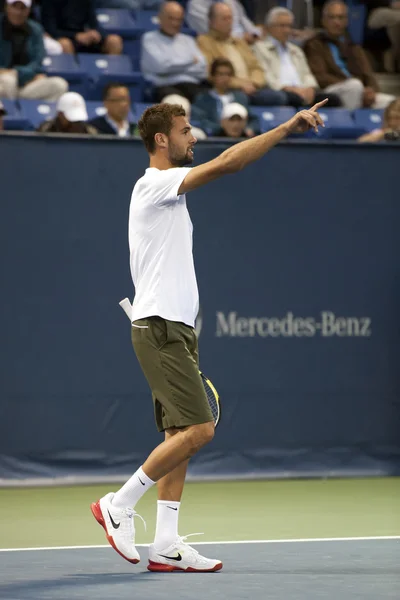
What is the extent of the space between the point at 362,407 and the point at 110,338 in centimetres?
189

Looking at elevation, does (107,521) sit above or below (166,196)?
below

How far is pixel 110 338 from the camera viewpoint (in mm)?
8273

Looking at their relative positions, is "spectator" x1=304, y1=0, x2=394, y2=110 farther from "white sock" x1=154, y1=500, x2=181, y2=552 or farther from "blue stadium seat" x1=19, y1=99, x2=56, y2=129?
"white sock" x1=154, y1=500, x2=181, y2=552

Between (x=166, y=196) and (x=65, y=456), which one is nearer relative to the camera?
(x=166, y=196)

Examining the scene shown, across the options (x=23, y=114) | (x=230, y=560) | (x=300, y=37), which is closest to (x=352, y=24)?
(x=300, y=37)

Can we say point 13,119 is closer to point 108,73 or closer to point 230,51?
point 108,73

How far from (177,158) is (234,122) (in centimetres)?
447

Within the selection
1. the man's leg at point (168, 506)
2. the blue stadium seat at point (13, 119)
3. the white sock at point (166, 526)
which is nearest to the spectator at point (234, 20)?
the blue stadium seat at point (13, 119)

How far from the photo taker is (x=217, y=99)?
34.9ft

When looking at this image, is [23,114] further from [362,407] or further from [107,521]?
[107,521]

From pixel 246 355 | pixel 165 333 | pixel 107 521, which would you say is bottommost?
pixel 246 355

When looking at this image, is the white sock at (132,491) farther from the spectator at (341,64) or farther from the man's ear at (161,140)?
the spectator at (341,64)

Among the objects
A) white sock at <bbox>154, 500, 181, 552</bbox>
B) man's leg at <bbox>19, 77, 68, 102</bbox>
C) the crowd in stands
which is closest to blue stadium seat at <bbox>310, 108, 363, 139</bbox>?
the crowd in stands

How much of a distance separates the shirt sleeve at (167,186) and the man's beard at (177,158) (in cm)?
15
